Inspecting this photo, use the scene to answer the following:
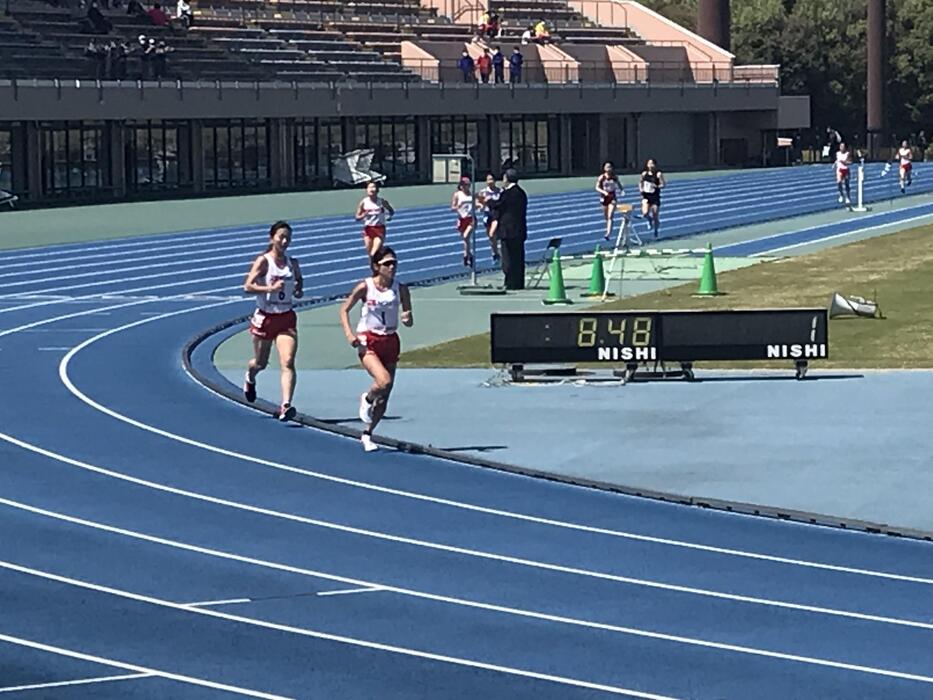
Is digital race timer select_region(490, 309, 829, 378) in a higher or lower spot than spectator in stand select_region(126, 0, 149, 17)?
lower

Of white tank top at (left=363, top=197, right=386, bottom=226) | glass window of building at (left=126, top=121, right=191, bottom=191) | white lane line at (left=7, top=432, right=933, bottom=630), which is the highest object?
glass window of building at (left=126, top=121, right=191, bottom=191)

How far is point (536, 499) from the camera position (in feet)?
52.4

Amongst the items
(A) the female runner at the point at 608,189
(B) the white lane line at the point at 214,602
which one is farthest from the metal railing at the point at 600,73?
(B) the white lane line at the point at 214,602

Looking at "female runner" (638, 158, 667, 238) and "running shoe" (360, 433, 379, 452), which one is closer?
"running shoe" (360, 433, 379, 452)

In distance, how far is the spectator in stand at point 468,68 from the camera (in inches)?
2980

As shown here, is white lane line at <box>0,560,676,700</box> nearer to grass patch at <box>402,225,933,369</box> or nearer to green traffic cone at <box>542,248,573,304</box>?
grass patch at <box>402,225,933,369</box>

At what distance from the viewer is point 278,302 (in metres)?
19.6

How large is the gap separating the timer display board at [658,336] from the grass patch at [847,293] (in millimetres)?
1121

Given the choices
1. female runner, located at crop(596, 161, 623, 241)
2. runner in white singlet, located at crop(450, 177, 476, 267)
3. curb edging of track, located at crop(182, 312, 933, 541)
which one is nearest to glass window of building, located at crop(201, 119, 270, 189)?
female runner, located at crop(596, 161, 623, 241)

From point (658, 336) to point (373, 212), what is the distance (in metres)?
12.8

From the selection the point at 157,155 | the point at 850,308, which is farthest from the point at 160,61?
the point at 850,308

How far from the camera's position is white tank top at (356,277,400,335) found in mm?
17688

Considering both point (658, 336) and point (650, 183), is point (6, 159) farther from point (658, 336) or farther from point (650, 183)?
point (658, 336)

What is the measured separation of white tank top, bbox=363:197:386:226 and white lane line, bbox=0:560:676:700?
68.4ft
